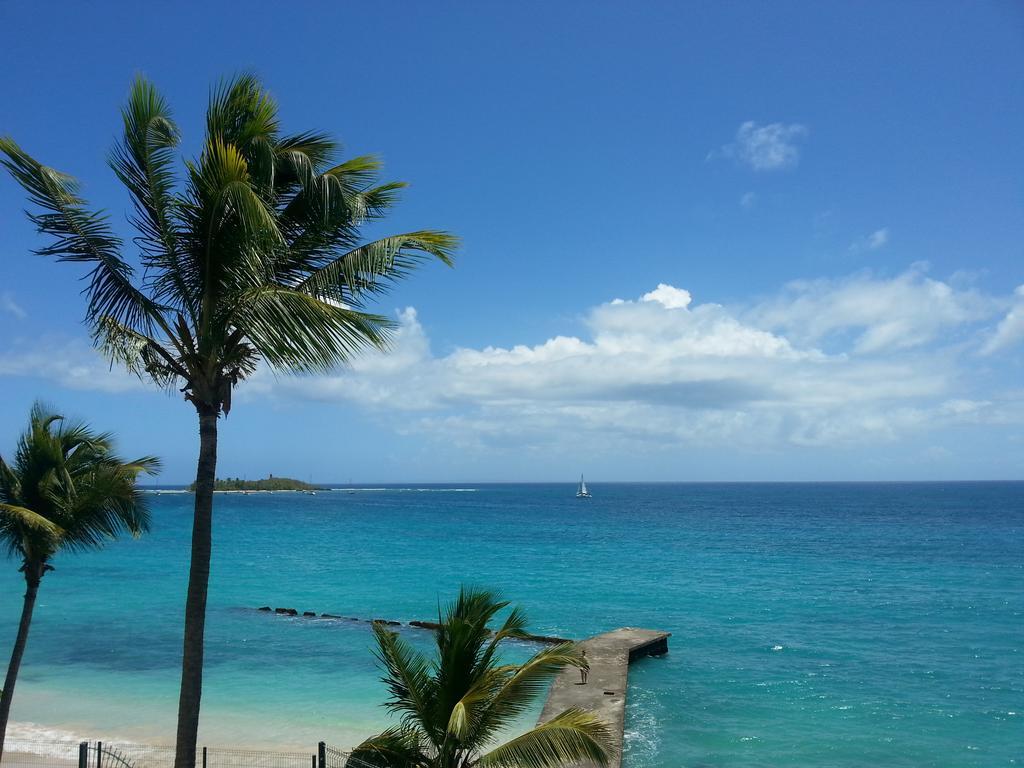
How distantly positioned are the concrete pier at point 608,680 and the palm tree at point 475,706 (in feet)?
21.0

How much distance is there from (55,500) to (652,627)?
2398cm

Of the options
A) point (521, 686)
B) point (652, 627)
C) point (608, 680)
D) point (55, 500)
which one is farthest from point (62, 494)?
point (652, 627)

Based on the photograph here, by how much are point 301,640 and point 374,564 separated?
23.7 m

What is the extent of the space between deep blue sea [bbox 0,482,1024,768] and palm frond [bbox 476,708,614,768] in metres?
8.95

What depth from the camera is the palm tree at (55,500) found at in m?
9.45

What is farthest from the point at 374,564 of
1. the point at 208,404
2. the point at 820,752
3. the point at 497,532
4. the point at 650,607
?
the point at 208,404

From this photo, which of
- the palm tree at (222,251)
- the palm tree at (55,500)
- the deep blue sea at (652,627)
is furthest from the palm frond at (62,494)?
the deep blue sea at (652,627)

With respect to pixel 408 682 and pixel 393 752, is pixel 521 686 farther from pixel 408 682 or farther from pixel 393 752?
pixel 393 752

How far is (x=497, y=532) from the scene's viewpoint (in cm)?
7656

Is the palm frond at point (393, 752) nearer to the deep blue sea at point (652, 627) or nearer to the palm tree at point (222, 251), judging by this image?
the palm tree at point (222, 251)

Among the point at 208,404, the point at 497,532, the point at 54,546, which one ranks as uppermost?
the point at 208,404

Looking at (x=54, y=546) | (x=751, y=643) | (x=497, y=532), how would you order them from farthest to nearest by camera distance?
(x=497, y=532) < (x=751, y=643) < (x=54, y=546)

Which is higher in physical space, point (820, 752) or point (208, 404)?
point (208, 404)

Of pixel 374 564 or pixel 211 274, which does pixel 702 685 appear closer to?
pixel 211 274
